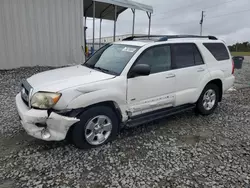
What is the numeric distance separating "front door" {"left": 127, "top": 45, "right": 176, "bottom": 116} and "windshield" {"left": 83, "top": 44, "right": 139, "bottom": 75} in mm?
233

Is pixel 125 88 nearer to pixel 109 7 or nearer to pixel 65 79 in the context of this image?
pixel 65 79

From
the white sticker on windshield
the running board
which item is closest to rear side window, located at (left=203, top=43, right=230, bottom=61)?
the running board

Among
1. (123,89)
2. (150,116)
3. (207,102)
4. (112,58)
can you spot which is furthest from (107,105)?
(207,102)

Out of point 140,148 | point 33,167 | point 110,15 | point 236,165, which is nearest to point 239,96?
point 236,165

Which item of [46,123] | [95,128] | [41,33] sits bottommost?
[95,128]

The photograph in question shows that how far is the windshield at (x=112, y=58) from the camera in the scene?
3696mm

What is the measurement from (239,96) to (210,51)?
2.83 m

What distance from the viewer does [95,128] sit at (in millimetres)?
3363

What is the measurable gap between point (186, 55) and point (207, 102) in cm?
130

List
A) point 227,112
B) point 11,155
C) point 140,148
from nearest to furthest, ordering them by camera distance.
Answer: point 11,155 → point 140,148 → point 227,112

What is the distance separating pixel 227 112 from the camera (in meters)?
5.28

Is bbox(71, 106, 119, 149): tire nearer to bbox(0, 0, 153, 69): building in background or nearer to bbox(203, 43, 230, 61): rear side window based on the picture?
bbox(203, 43, 230, 61): rear side window

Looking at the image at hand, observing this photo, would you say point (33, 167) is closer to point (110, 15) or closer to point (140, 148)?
point (140, 148)

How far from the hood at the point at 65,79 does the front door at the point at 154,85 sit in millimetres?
515
